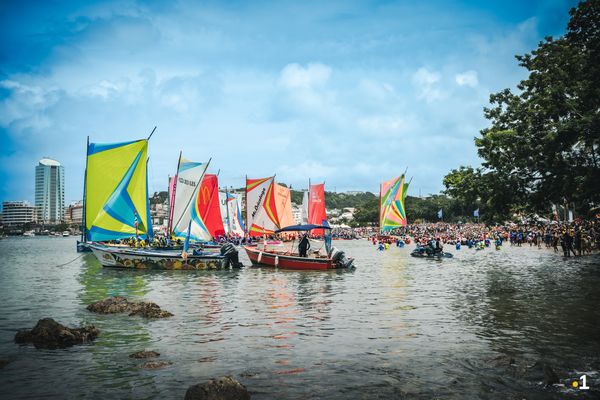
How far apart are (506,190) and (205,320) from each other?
27.6 meters

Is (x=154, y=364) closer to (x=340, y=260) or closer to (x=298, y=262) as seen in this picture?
(x=298, y=262)

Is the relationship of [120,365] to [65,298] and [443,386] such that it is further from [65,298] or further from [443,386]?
[65,298]

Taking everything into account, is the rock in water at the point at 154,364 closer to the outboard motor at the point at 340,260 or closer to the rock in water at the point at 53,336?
the rock in water at the point at 53,336

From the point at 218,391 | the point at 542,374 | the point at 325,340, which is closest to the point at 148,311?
the point at 325,340

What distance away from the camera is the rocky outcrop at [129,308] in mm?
17078

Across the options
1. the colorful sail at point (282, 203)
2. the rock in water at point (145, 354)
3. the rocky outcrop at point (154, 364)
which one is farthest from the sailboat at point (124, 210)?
the rocky outcrop at point (154, 364)

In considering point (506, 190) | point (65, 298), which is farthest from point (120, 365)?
point (506, 190)

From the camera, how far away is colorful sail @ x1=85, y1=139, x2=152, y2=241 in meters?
33.9

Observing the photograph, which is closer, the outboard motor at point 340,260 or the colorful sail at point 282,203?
the outboard motor at point 340,260

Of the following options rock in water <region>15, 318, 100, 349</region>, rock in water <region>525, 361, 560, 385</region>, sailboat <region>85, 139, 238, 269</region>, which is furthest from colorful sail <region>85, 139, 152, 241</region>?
rock in water <region>525, 361, 560, 385</region>

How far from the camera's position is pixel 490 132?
37.7 m

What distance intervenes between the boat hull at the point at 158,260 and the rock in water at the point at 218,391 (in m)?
28.6

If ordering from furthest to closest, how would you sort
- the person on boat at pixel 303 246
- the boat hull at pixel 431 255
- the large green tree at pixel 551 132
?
the boat hull at pixel 431 255
the person on boat at pixel 303 246
the large green tree at pixel 551 132

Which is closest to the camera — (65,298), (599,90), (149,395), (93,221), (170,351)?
(149,395)
